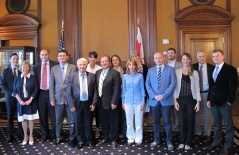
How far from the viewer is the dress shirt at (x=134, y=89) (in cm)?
370

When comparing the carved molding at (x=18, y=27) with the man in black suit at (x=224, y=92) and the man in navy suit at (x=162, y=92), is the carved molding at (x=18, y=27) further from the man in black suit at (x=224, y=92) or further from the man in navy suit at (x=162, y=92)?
the man in black suit at (x=224, y=92)

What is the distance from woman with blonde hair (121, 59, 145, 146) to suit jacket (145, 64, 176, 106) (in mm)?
156

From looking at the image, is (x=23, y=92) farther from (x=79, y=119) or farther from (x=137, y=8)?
(x=137, y=8)

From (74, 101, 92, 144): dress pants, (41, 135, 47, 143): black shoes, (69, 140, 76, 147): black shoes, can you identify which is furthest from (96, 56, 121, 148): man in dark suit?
(41, 135, 47, 143): black shoes

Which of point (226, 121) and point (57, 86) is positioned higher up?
point (57, 86)

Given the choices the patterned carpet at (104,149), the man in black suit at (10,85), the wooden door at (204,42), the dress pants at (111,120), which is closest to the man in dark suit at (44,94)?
the patterned carpet at (104,149)

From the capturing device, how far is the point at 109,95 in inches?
146

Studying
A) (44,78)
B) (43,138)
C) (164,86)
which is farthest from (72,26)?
(164,86)

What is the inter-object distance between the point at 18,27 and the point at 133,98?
396 cm

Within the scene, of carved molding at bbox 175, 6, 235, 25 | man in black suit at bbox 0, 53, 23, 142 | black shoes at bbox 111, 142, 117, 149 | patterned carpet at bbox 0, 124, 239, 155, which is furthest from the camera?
carved molding at bbox 175, 6, 235, 25

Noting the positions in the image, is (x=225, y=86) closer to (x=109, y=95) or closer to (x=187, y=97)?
(x=187, y=97)

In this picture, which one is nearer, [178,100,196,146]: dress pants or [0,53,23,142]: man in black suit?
[178,100,196,146]: dress pants

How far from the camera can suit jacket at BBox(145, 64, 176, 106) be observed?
350cm

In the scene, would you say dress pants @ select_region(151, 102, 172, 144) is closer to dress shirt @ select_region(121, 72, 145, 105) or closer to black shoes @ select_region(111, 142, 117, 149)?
dress shirt @ select_region(121, 72, 145, 105)
